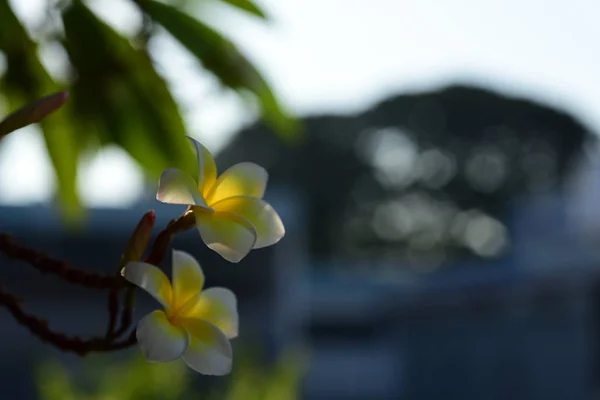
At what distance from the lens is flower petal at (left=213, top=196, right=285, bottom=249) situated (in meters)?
0.53

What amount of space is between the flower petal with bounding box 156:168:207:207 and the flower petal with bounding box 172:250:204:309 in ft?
0.18

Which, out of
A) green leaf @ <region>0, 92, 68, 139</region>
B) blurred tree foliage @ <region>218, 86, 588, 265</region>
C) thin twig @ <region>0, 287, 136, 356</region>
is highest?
blurred tree foliage @ <region>218, 86, 588, 265</region>

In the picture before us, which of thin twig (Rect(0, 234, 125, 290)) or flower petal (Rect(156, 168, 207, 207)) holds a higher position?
flower petal (Rect(156, 168, 207, 207))

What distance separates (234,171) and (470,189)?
19282mm

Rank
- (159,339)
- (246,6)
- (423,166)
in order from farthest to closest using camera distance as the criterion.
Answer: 1. (423,166)
2. (246,6)
3. (159,339)

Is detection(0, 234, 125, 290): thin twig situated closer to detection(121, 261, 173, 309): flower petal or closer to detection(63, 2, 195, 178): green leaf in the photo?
detection(121, 261, 173, 309): flower petal

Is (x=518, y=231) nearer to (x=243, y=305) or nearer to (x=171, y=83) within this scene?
(x=243, y=305)

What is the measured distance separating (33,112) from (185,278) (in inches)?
4.7

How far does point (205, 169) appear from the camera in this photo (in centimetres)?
54

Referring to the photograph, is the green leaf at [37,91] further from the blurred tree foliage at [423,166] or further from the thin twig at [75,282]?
the blurred tree foliage at [423,166]

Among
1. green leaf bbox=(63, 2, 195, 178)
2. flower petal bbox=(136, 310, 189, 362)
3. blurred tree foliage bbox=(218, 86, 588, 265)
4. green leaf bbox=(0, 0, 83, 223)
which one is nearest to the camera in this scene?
flower petal bbox=(136, 310, 189, 362)

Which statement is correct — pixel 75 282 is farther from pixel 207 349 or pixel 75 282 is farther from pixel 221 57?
pixel 221 57

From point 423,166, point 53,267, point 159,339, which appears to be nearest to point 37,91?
point 53,267

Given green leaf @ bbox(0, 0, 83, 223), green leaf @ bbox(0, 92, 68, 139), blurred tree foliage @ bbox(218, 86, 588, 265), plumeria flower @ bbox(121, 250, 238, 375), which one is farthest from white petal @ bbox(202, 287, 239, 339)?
blurred tree foliage @ bbox(218, 86, 588, 265)
